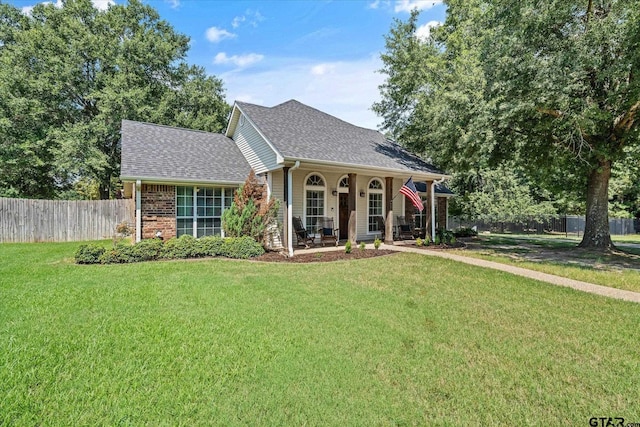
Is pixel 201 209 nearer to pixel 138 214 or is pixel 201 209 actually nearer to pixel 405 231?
pixel 138 214

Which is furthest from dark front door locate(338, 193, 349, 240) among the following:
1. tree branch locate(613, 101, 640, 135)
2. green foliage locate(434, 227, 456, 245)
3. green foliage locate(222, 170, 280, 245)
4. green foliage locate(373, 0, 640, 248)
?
tree branch locate(613, 101, 640, 135)

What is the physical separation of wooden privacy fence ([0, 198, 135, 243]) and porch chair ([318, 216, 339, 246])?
292 inches

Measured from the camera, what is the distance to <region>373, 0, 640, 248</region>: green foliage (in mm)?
9195

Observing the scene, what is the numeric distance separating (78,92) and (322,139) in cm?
1974

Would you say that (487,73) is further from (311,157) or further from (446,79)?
(311,157)

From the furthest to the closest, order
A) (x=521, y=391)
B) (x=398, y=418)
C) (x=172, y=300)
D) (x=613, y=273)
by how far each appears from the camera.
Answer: (x=613, y=273), (x=172, y=300), (x=521, y=391), (x=398, y=418)

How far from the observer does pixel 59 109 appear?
69.4 feet

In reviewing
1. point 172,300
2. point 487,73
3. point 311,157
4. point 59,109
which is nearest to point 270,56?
point 311,157

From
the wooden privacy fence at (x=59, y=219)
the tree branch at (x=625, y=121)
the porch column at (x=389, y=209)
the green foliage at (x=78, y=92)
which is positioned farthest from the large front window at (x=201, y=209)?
the tree branch at (x=625, y=121)

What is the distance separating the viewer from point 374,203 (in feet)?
47.7

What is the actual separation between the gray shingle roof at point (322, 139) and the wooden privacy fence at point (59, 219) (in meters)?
6.40

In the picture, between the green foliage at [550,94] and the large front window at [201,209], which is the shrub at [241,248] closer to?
the large front window at [201,209]

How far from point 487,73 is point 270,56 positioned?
1040cm

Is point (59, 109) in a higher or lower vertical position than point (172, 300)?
higher
